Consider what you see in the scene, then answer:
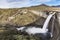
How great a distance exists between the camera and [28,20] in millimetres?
3000

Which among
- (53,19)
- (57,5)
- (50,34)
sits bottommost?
(50,34)

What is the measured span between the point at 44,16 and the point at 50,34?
1.18 feet

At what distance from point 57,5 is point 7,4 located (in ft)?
3.16

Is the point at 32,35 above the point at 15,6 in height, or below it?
below

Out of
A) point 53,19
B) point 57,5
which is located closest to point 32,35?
point 53,19

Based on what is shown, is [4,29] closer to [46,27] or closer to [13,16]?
[13,16]

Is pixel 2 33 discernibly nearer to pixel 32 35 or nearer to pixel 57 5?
pixel 32 35

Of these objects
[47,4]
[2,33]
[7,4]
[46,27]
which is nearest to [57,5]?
[47,4]

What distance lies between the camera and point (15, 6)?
3057 millimetres

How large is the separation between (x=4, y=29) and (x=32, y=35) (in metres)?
0.53

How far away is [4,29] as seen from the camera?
2949 millimetres

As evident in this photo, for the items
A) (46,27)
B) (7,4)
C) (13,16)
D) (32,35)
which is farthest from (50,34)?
(7,4)

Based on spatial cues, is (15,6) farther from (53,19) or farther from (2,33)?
(53,19)

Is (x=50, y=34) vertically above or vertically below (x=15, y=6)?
below
